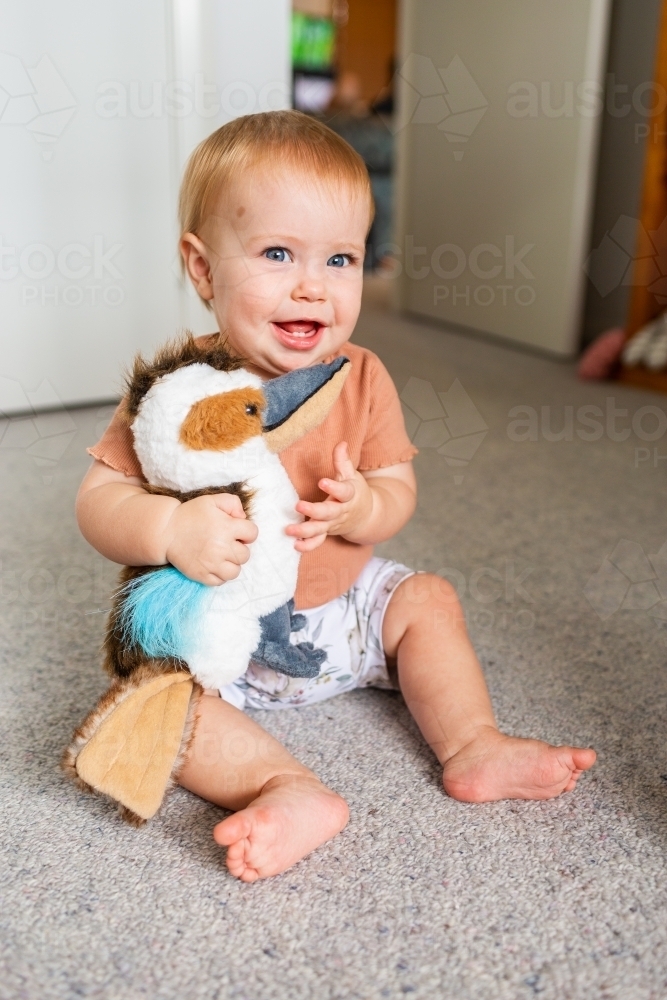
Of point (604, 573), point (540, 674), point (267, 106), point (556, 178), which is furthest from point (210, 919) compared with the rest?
point (556, 178)

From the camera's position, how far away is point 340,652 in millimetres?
727

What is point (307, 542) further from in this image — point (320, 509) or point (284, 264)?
point (284, 264)

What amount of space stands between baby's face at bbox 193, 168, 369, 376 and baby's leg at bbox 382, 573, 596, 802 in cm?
23

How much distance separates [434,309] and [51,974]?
2207mm

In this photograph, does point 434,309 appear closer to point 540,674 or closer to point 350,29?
point 540,674

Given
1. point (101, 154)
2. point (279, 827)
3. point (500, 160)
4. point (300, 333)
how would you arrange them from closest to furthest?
point (279, 827), point (300, 333), point (101, 154), point (500, 160)

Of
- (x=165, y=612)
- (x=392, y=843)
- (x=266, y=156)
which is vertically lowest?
(x=392, y=843)

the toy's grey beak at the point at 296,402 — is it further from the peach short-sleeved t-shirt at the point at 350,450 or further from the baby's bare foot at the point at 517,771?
the baby's bare foot at the point at 517,771

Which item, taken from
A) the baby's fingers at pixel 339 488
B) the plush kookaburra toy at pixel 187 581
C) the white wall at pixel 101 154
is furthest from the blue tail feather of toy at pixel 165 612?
the white wall at pixel 101 154

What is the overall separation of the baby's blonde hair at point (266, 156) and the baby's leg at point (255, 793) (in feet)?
1.20

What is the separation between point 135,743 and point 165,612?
3.6 inches

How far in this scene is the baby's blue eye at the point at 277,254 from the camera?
2.09ft

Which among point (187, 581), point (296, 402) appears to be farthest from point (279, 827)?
point (296, 402)

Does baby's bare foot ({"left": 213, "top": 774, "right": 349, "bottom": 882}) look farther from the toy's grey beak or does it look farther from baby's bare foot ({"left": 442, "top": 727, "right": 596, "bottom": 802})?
the toy's grey beak
